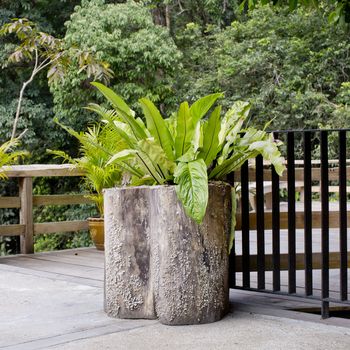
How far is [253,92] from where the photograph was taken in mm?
18891

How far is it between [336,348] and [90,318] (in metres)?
1.60

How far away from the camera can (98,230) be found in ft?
25.1

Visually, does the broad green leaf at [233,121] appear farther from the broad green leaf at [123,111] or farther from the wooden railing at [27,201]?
the wooden railing at [27,201]

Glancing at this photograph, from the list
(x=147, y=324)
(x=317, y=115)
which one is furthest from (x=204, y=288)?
(x=317, y=115)

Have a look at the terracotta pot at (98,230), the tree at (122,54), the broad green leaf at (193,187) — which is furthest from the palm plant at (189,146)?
the tree at (122,54)

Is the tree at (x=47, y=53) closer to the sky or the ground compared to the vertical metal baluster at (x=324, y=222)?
closer to the sky

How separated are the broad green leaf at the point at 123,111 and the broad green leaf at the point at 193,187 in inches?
16.5

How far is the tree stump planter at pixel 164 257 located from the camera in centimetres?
414

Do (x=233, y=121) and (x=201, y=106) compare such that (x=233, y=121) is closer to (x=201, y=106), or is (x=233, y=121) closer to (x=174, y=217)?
(x=201, y=106)

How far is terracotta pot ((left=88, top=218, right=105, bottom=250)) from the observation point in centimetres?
757

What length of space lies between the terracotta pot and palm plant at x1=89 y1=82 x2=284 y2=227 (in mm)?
3044

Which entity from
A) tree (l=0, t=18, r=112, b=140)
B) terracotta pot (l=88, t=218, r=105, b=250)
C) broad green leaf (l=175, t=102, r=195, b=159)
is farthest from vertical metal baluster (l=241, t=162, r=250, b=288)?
tree (l=0, t=18, r=112, b=140)

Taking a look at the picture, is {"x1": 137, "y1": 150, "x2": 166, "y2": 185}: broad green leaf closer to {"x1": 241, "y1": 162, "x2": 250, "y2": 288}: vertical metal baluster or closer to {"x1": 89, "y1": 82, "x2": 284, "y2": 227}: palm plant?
{"x1": 89, "y1": 82, "x2": 284, "y2": 227}: palm plant

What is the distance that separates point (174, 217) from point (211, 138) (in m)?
0.56
